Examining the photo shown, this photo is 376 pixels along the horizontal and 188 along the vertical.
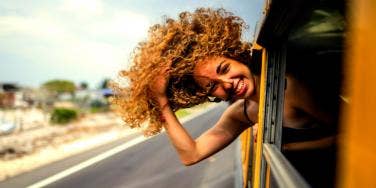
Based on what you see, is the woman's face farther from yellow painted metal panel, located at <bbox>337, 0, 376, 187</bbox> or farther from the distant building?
the distant building

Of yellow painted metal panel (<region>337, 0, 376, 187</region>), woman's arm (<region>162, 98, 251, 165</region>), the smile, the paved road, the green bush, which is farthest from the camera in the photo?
the green bush

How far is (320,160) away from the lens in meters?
2.20

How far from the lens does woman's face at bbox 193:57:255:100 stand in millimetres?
2408

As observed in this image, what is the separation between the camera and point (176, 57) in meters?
2.61

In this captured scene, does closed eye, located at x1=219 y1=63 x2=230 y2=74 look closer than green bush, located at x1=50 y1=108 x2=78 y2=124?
Yes

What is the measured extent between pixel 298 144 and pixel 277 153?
0.54 m

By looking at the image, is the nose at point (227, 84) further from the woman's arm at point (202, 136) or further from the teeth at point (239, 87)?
the woman's arm at point (202, 136)

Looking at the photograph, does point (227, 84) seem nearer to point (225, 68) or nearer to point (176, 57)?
point (225, 68)

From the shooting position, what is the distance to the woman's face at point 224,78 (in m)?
2.41

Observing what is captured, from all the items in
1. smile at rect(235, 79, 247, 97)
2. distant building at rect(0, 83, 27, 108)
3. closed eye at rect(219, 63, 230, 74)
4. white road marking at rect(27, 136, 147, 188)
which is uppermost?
closed eye at rect(219, 63, 230, 74)

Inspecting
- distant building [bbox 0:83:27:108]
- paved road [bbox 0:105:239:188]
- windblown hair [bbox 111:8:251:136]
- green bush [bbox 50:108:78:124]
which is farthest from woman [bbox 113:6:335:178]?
distant building [bbox 0:83:27:108]

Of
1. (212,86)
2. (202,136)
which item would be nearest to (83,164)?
(202,136)

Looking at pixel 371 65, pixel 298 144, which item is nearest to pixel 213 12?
pixel 298 144

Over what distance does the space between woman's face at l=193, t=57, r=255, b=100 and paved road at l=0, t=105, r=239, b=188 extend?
4.36 m
